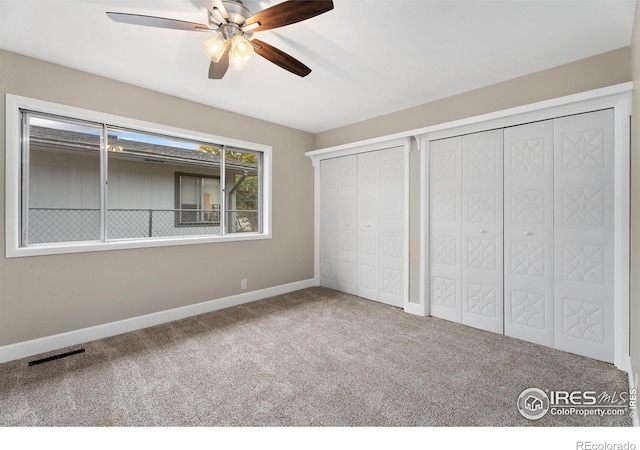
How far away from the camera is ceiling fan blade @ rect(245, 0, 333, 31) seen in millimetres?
1524

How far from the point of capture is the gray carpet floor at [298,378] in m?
1.78

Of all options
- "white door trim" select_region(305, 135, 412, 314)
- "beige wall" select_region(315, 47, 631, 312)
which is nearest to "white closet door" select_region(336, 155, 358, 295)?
"white door trim" select_region(305, 135, 412, 314)

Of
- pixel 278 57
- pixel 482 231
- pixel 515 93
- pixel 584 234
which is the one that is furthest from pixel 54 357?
pixel 515 93

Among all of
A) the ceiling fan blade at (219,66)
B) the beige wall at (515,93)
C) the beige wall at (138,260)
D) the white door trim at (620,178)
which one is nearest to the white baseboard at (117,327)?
the beige wall at (138,260)

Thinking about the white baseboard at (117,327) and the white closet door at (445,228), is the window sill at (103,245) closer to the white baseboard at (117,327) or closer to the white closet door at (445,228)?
the white baseboard at (117,327)

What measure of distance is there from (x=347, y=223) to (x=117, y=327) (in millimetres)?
3029

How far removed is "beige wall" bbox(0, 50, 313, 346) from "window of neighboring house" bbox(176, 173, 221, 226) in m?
0.61

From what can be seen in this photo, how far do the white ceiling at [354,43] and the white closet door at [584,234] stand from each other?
0.72 metres

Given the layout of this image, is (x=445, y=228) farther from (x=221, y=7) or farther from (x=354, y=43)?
(x=221, y=7)

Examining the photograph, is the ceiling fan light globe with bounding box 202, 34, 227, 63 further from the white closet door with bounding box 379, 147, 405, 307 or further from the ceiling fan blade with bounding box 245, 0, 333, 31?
the white closet door with bounding box 379, 147, 405, 307

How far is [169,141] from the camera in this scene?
354 centimetres
